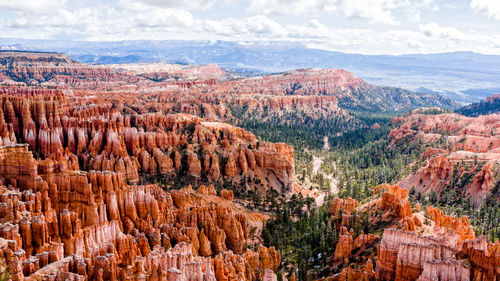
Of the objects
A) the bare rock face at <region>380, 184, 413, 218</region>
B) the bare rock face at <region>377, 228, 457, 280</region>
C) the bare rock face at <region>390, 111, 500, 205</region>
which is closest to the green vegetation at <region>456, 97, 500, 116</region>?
the bare rock face at <region>390, 111, 500, 205</region>

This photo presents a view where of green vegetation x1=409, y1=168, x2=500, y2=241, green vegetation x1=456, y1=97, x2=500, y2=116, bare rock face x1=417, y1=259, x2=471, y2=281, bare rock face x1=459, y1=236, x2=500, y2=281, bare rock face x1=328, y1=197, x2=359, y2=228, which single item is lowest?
green vegetation x1=409, y1=168, x2=500, y2=241

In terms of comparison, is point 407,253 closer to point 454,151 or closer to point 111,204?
point 111,204

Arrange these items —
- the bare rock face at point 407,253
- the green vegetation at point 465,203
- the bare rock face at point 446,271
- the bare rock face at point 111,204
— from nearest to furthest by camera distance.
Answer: the bare rock face at point 446,271 → the bare rock face at point 111,204 → the bare rock face at point 407,253 → the green vegetation at point 465,203

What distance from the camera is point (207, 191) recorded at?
195 feet

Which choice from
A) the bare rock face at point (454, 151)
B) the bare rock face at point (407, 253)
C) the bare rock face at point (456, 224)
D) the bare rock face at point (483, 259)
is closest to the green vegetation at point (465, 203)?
the bare rock face at point (454, 151)

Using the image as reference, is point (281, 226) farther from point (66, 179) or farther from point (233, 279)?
point (66, 179)

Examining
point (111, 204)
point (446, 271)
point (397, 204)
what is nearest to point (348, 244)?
point (397, 204)

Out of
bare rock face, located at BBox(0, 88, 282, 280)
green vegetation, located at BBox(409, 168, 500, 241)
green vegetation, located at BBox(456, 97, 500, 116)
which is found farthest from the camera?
green vegetation, located at BBox(456, 97, 500, 116)

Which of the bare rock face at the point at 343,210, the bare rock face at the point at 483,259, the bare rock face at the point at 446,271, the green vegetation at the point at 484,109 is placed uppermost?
the bare rock face at the point at 483,259

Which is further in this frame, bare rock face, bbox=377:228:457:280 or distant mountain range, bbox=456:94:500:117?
distant mountain range, bbox=456:94:500:117

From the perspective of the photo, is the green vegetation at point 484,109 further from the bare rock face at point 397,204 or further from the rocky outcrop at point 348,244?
the rocky outcrop at point 348,244

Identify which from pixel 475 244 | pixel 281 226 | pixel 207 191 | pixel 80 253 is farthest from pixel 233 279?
pixel 207 191

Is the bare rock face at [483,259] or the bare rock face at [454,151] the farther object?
the bare rock face at [454,151]

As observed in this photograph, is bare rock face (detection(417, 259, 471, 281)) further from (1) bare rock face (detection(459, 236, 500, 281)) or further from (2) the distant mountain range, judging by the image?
(2) the distant mountain range
